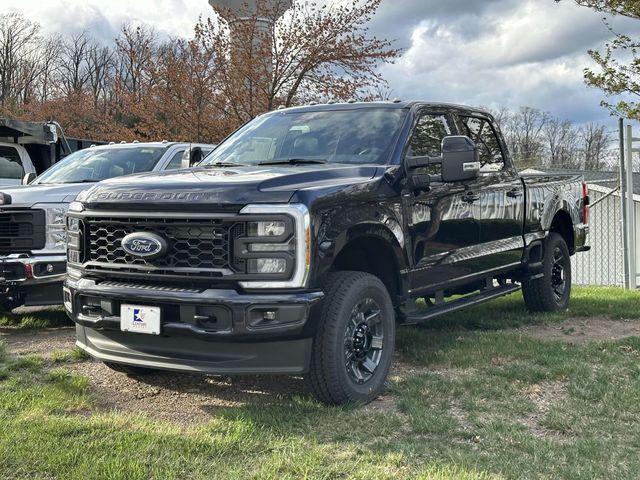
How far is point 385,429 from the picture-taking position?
12.3 feet

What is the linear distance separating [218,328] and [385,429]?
1.08 m

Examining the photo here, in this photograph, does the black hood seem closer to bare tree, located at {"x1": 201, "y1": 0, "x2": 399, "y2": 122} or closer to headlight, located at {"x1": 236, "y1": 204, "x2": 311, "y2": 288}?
headlight, located at {"x1": 236, "y1": 204, "x2": 311, "y2": 288}

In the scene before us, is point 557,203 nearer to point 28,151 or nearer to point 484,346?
point 484,346

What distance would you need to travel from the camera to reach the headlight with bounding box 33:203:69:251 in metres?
6.48

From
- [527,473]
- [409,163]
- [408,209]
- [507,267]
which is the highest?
[409,163]

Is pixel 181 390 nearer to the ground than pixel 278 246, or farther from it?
nearer to the ground

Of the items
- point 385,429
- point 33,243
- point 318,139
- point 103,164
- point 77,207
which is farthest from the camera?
point 103,164

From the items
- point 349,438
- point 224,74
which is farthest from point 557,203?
point 224,74

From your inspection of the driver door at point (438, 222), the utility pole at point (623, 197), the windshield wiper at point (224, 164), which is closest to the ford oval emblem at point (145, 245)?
the windshield wiper at point (224, 164)

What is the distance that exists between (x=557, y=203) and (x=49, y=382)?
5.39 metres

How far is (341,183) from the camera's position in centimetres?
427

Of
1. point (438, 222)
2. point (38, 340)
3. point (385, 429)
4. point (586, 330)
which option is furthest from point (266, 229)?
point (586, 330)

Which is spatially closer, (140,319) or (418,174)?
(140,319)

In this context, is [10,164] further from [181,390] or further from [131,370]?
[181,390]
